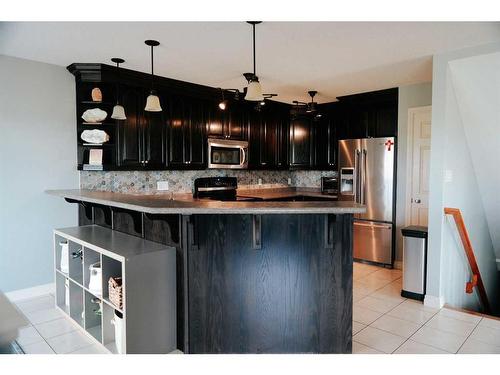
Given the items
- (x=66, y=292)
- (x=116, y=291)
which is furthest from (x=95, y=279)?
(x=66, y=292)

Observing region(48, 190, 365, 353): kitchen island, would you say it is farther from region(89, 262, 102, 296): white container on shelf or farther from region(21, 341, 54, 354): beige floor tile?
region(21, 341, 54, 354): beige floor tile

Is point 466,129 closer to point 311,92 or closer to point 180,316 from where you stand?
point 311,92

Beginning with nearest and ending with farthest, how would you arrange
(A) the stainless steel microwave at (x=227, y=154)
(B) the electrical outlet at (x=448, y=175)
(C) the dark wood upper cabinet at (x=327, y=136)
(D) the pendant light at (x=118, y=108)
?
(D) the pendant light at (x=118, y=108) → (B) the electrical outlet at (x=448, y=175) → (A) the stainless steel microwave at (x=227, y=154) → (C) the dark wood upper cabinet at (x=327, y=136)

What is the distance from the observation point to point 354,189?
5.27 m

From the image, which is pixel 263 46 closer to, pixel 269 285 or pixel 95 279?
pixel 269 285

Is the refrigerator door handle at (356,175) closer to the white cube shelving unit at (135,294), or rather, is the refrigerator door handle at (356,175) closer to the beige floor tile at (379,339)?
the beige floor tile at (379,339)

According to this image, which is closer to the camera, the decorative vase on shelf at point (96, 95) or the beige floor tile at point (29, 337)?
the beige floor tile at point (29, 337)

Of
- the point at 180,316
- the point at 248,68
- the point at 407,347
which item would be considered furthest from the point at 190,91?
the point at 407,347

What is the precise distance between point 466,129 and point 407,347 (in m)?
2.43

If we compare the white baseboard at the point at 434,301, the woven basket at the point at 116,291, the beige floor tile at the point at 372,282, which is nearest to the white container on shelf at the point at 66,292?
the woven basket at the point at 116,291

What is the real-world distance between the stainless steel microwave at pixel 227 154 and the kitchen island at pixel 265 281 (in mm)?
2480

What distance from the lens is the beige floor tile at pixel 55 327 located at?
292 cm

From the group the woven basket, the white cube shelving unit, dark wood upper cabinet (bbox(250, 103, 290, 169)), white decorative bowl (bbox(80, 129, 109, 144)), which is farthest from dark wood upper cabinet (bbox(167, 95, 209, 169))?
the woven basket

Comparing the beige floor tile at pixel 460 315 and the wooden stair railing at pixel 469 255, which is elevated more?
the wooden stair railing at pixel 469 255
